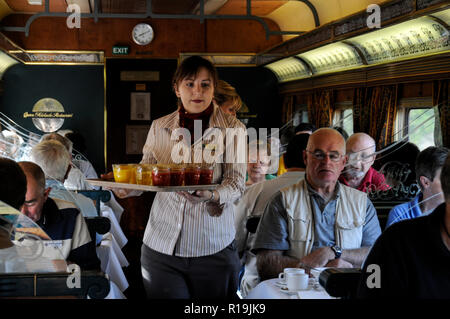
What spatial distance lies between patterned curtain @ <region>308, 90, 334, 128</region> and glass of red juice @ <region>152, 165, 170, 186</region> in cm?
525

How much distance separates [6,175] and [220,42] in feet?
26.3

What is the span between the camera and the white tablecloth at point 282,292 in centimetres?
214

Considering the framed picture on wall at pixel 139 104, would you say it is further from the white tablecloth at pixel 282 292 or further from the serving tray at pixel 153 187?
the serving tray at pixel 153 187

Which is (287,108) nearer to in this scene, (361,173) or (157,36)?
(157,36)

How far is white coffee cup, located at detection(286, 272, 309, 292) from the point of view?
2.18 m

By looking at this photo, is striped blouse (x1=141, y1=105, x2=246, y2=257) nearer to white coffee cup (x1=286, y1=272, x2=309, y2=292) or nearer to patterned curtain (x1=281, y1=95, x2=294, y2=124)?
white coffee cup (x1=286, y1=272, x2=309, y2=292)

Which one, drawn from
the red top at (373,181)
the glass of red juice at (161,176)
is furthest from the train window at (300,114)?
the glass of red juice at (161,176)

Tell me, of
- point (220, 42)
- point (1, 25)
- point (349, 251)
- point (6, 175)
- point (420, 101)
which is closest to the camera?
point (6, 175)

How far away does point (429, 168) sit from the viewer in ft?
8.52

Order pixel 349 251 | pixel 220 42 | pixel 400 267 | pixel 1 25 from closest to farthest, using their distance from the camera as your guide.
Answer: pixel 400 267, pixel 349 251, pixel 1 25, pixel 220 42

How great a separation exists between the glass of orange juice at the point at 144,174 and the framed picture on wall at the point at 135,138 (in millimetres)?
6869

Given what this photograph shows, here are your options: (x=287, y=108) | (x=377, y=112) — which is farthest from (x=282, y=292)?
(x=287, y=108)
